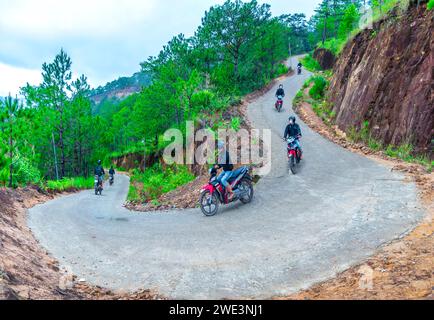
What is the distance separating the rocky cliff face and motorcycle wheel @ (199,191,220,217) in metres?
8.11

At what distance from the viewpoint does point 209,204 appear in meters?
9.70

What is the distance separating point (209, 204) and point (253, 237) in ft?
9.11

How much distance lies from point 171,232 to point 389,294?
541cm

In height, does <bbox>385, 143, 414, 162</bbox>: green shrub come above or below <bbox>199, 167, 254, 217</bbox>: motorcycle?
above

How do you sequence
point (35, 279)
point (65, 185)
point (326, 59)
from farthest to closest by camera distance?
1. point (326, 59)
2. point (65, 185)
3. point (35, 279)

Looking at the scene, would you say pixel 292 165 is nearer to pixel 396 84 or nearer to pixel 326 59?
pixel 396 84

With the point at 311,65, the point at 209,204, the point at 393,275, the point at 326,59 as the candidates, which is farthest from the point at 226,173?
the point at 311,65

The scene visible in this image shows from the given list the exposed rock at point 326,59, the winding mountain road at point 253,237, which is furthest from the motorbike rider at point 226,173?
the exposed rock at point 326,59

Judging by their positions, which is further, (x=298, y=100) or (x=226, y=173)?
(x=298, y=100)

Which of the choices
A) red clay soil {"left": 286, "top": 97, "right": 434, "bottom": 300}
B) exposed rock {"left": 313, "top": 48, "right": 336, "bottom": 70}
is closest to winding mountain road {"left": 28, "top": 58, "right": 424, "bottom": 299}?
red clay soil {"left": 286, "top": 97, "right": 434, "bottom": 300}

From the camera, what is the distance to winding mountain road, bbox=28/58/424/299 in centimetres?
536

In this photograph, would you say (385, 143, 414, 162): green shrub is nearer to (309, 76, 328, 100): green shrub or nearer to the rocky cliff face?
the rocky cliff face
